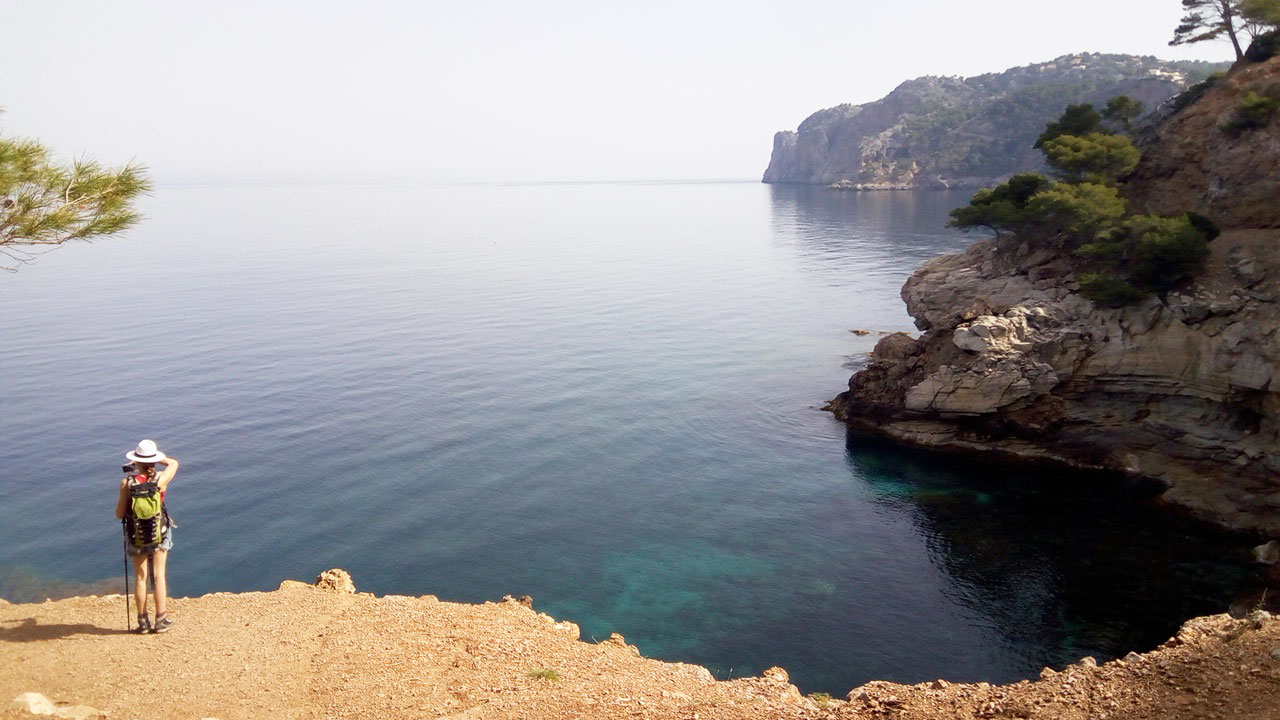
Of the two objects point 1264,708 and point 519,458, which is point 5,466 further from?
point 1264,708

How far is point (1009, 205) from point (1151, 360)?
1161 centimetres

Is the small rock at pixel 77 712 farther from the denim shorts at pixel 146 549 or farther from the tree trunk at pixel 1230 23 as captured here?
the tree trunk at pixel 1230 23

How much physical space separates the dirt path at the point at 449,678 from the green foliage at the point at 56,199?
6370mm

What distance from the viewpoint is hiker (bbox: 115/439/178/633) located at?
13055 mm

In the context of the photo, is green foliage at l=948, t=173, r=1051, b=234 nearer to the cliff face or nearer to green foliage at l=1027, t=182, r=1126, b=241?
green foliage at l=1027, t=182, r=1126, b=241

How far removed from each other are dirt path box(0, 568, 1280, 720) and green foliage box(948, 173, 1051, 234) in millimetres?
31405

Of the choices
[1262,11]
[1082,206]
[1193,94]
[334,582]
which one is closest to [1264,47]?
[1262,11]

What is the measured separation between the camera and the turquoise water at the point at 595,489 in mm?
25797

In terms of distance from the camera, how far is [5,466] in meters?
35.7

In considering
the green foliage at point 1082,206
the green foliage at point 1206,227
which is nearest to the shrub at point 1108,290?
the green foliage at point 1082,206

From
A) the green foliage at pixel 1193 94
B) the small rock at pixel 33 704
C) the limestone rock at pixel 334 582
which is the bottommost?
the limestone rock at pixel 334 582

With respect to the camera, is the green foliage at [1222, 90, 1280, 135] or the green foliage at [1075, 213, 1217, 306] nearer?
the green foliage at [1075, 213, 1217, 306]

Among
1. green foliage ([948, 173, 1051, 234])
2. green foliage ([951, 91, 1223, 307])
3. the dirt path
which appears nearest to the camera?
the dirt path

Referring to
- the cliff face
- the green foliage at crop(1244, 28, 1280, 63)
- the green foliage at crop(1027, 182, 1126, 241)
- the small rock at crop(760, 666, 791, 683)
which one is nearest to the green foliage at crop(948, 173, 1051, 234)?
the green foliage at crop(1027, 182, 1126, 241)
